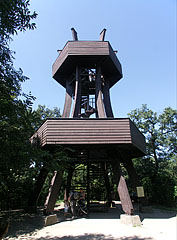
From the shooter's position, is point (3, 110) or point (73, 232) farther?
point (73, 232)

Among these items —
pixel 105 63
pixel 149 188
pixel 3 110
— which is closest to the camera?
pixel 3 110

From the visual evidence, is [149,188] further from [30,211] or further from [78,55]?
[78,55]

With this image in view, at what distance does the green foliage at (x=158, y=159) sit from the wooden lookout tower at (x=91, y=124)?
516 centimetres

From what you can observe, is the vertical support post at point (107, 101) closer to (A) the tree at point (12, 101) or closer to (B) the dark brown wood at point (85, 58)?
(B) the dark brown wood at point (85, 58)

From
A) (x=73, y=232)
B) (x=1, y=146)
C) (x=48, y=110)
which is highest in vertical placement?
(x=48, y=110)

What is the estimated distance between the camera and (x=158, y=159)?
16.6m

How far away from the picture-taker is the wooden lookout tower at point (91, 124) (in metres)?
7.52

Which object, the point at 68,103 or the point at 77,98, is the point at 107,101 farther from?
the point at 68,103

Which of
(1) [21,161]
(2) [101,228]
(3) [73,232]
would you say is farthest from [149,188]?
(1) [21,161]

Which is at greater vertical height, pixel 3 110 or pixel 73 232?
pixel 3 110

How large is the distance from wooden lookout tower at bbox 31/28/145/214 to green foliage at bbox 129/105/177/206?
16.9 feet

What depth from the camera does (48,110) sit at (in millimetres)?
20188

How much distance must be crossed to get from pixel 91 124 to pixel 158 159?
463 inches

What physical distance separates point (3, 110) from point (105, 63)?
27.1 ft
